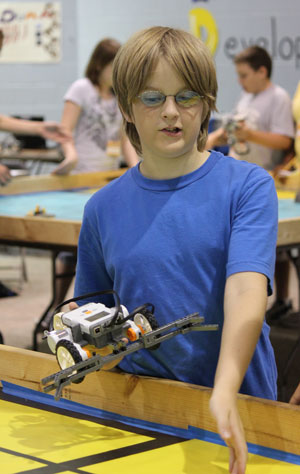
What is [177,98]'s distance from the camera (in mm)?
1529

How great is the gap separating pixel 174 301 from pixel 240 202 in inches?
8.6

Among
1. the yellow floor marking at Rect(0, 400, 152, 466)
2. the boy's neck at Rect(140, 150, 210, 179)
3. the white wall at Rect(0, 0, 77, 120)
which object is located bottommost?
the white wall at Rect(0, 0, 77, 120)

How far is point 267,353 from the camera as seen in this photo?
1620 millimetres

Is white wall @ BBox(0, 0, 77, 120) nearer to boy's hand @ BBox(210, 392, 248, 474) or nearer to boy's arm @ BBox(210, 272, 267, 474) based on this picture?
boy's arm @ BBox(210, 272, 267, 474)

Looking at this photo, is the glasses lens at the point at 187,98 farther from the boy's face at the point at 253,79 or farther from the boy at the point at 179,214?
the boy's face at the point at 253,79

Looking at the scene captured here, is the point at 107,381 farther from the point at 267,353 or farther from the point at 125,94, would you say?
the point at 125,94

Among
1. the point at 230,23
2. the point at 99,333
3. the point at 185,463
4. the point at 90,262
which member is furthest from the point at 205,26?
the point at 185,463

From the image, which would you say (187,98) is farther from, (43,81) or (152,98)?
(43,81)

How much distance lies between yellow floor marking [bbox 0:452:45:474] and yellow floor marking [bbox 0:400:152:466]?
0.02m

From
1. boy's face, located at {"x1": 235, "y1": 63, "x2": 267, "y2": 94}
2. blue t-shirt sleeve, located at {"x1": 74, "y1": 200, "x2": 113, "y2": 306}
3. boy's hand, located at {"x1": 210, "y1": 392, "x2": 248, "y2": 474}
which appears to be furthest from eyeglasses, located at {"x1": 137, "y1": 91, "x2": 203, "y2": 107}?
boy's face, located at {"x1": 235, "y1": 63, "x2": 267, "y2": 94}

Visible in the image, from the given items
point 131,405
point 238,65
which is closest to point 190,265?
point 131,405

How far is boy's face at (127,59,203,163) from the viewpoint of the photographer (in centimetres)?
152

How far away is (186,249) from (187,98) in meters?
0.27

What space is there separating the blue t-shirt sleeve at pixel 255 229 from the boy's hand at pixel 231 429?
263 mm
